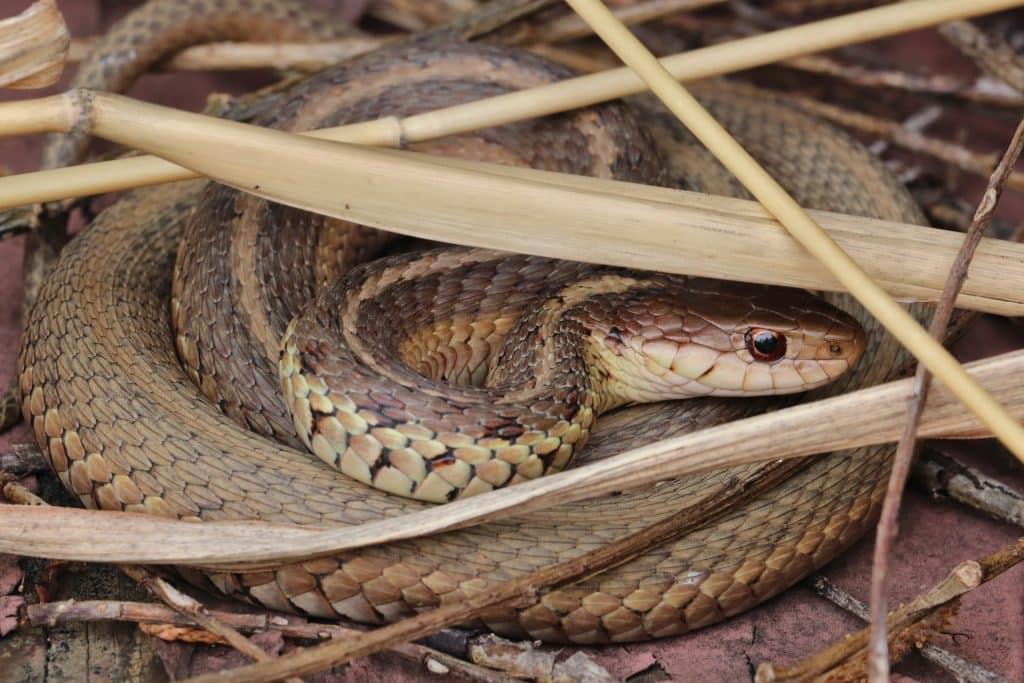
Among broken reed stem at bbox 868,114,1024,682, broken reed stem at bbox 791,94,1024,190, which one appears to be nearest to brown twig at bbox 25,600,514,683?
broken reed stem at bbox 868,114,1024,682

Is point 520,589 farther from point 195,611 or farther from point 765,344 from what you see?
point 765,344

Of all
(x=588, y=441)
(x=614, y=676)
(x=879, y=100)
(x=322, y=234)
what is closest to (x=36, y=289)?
(x=322, y=234)

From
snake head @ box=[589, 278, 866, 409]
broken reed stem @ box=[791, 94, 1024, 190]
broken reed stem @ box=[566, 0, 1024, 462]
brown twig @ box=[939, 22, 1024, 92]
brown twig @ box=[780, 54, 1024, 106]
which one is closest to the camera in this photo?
broken reed stem @ box=[566, 0, 1024, 462]

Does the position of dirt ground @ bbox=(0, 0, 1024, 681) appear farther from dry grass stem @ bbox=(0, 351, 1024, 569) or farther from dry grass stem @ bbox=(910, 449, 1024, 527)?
dry grass stem @ bbox=(0, 351, 1024, 569)

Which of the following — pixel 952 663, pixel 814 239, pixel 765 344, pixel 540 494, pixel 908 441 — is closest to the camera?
pixel 908 441

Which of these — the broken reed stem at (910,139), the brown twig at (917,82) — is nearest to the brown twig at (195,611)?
the broken reed stem at (910,139)

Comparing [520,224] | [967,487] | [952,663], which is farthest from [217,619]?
[967,487]

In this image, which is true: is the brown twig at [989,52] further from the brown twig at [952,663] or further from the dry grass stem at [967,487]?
the brown twig at [952,663]
